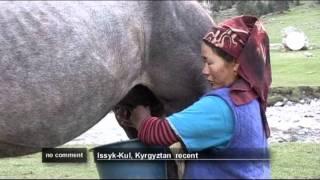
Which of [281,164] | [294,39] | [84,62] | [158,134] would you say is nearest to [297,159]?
[281,164]

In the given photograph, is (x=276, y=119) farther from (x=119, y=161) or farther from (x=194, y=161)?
(x=119, y=161)

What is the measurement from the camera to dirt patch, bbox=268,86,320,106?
3.51m

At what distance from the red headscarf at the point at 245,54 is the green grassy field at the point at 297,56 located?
131 centimetres

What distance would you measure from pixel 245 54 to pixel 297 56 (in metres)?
1.55

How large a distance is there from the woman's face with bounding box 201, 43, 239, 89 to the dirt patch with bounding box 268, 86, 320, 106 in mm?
1524

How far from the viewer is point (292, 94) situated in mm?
3596

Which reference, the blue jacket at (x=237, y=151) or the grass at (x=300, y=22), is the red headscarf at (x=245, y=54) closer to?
the blue jacket at (x=237, y=151)

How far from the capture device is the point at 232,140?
196 cm

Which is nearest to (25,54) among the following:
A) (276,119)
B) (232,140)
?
(232,140)

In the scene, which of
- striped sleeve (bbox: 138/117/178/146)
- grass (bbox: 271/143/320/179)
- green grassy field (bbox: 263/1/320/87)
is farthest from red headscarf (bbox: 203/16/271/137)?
grass (bbox: 271/143/320/179)

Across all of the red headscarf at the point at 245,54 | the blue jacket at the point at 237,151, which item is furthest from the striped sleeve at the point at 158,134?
the red headscarf at the point at 245,54

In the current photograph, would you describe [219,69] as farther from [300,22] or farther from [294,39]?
[300,22]

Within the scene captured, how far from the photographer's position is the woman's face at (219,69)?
6.76 ft

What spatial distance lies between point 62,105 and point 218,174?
84 cm
